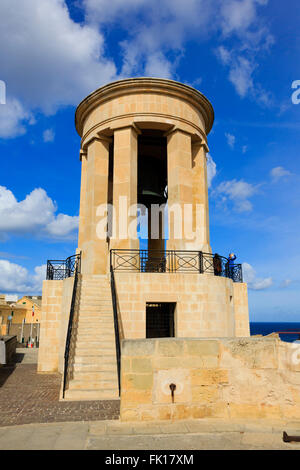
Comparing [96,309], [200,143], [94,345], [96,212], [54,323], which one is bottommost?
[94,345]

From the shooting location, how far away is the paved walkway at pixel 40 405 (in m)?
6.27

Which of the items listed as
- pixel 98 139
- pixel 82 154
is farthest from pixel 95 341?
pixel 82 154

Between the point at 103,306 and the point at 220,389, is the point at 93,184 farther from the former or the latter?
the point at 220,389

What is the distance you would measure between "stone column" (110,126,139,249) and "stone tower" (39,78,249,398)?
46mm

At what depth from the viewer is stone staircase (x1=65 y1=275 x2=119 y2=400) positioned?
8188mm

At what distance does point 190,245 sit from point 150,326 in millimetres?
4023

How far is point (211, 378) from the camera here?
18.6 feet

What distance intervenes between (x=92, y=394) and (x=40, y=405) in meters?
1.28

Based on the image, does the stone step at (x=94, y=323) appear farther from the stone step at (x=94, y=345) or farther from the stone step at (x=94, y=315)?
the stone step at (x=94, y=345)

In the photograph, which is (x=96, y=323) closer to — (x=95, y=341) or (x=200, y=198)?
(x=95, y=341)

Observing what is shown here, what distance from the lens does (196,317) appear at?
1167 cm

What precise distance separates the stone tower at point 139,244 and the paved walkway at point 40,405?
137 centimetres

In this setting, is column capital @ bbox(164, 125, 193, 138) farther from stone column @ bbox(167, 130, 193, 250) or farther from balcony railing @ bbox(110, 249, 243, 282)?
balcony railing @ bbox(110, 249, 243, 282)

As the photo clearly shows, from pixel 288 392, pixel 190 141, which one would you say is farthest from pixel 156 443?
pixel 190 141
